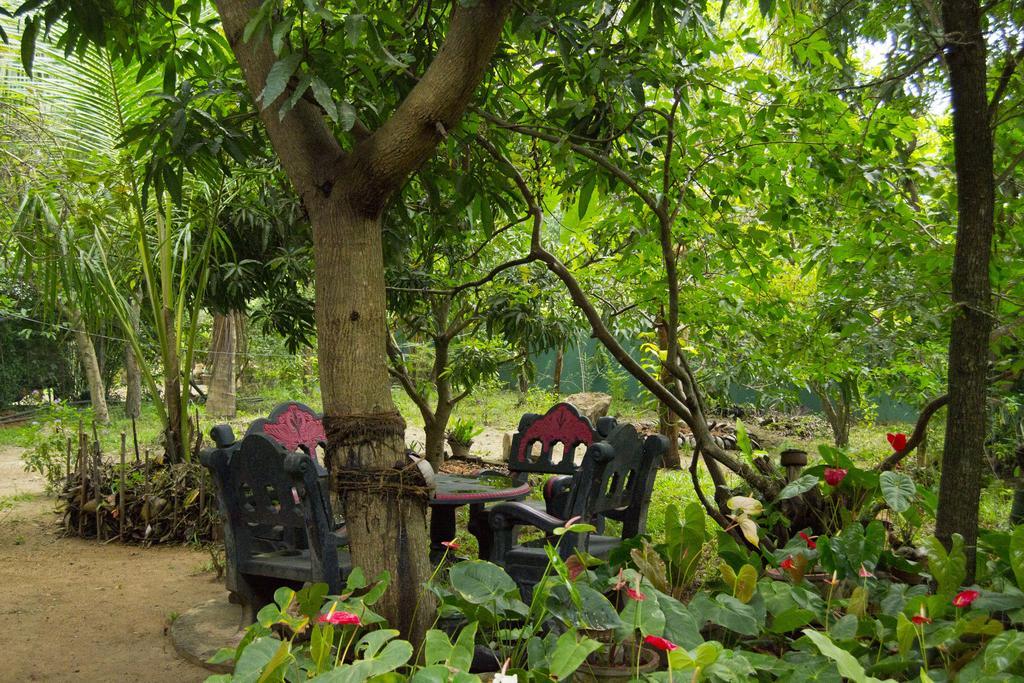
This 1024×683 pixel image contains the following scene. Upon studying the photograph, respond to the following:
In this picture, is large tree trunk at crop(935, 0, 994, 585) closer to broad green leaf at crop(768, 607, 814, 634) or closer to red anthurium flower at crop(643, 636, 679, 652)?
broad green leaf at crop(768, 607, 814, 634)

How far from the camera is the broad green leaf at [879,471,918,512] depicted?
207 centimetres

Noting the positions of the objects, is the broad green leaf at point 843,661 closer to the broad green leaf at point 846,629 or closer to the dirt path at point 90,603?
the broad green leaf at point 846,629

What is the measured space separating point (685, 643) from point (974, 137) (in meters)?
1.34

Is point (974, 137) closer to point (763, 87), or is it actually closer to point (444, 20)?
point (763, 87)

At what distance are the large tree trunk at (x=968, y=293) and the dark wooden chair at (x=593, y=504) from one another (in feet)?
3.78

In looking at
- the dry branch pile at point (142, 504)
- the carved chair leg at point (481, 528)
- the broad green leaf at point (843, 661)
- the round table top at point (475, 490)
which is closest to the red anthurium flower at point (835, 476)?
the broad green leaf at point (843, 661)

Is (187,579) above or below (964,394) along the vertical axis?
below

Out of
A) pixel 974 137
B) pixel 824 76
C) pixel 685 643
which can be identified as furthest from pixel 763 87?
pixel 685 643

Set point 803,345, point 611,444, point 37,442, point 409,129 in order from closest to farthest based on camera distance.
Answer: point 409,129
point 611,444
point 803,345
point 37,442

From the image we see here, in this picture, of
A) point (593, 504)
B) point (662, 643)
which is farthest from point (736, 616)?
point (593, 504)

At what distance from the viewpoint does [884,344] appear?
5375mm

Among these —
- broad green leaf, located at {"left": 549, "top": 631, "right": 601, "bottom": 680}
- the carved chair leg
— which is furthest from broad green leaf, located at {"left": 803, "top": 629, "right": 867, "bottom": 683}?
the carved chair leg

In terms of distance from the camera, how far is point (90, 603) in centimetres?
456

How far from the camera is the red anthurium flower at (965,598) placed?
166cm
